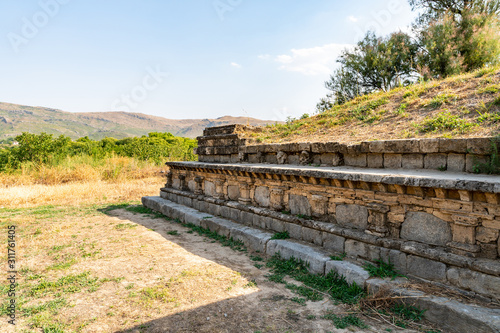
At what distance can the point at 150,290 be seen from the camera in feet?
11.8

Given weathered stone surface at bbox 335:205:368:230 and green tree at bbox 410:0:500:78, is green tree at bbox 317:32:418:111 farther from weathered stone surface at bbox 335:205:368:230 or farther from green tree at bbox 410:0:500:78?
weathered stone surface at bbox 335:205:368:230

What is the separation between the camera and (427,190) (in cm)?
319

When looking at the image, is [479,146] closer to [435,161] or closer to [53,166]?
[435,161]

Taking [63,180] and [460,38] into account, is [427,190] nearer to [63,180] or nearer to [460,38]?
[460,38]

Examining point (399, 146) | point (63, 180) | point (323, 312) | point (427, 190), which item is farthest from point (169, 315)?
point (63, 180)

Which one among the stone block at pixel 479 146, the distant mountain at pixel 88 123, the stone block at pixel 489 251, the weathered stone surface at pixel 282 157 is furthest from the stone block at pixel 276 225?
the distant mountain at pixel 88 123

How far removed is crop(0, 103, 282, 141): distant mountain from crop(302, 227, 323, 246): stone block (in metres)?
67.7

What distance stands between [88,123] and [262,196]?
12805 centimetres

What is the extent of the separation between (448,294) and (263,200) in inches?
128

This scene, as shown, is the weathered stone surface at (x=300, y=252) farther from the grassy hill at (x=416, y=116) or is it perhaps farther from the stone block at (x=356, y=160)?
the grassy hill at (x=416, y=116)

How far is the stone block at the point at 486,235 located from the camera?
2785 millimetres

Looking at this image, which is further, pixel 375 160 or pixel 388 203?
pixel 375 160

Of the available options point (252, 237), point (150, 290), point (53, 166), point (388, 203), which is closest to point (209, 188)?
point (252, 237)

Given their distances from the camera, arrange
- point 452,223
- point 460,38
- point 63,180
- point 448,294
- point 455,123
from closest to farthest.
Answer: point 448,294
point 452,223
point 455,123
point 460,38
point 63,180
